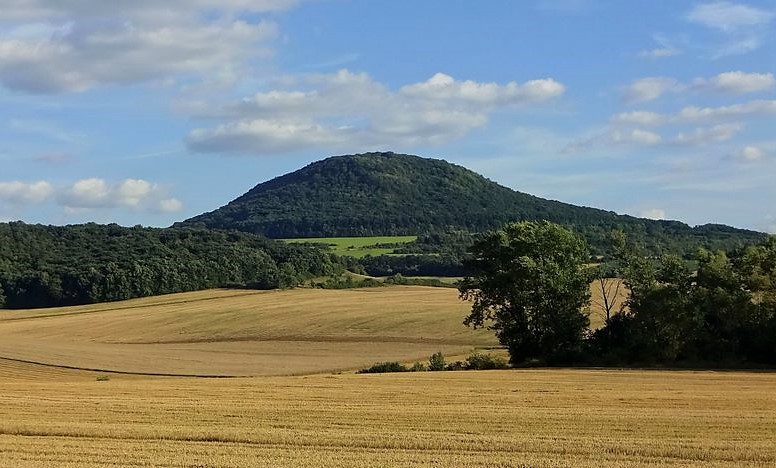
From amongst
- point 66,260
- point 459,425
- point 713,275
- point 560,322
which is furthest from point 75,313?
point 459,425

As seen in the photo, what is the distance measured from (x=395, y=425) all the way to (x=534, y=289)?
3522cm

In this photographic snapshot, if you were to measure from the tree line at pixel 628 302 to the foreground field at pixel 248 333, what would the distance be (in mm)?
9970

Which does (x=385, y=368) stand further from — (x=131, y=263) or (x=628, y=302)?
(x=131, y=263)

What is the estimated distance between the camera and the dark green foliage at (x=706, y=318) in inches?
2076

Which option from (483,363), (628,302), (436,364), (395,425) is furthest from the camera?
(628,302)

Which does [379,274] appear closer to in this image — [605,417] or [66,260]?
[66,260]

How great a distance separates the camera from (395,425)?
74.2 ft

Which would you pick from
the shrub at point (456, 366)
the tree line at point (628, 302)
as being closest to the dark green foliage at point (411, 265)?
the tree line at point (628, 302)

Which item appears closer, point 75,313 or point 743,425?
point 743,425

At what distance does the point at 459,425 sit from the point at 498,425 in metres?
1.05

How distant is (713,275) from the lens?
5450 centimetres

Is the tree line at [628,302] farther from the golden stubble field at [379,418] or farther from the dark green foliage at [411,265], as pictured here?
the dark green foliage at [411,265]

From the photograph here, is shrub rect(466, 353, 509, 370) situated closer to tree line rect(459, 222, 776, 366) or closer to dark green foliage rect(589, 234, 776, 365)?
tree line rect(459, 222, 776, 366)

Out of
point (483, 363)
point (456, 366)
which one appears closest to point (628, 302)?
point (483, 363)
